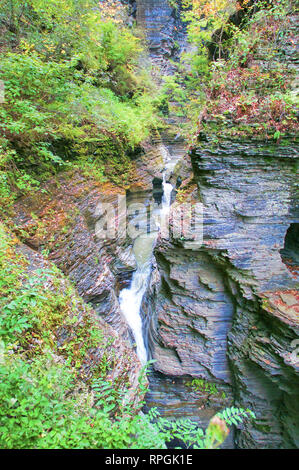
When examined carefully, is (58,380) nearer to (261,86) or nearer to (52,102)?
(52,102)

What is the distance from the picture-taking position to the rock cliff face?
584cm

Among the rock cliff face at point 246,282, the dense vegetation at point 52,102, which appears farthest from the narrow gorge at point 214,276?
the dense vegetation at point 52,102

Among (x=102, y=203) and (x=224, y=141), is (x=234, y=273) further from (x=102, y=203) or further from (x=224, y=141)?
(x=102, y=203)

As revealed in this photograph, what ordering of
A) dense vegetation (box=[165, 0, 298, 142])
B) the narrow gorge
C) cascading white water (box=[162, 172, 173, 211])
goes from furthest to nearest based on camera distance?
cascading white water (box=[162, 172, 173, 211]) → the narrow gorge → dense vegetation (box=[165, 0, 298, 142])

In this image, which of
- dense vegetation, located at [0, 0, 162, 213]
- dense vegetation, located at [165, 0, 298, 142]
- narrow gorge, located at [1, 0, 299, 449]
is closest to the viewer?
dense vegetation, located at [0, 0, 162, 213]

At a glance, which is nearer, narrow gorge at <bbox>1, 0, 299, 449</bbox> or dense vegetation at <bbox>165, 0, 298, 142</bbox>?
dense vegetation at <bbox>165, 0, 298, 142</bbox>

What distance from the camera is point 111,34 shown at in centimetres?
1072

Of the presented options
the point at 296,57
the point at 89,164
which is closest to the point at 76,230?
the point at 89,164

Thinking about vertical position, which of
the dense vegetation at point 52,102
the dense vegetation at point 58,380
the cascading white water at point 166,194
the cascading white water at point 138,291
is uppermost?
the dense vegetation at point 52,102

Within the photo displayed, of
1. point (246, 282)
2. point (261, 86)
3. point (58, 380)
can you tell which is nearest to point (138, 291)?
point (246, 282)

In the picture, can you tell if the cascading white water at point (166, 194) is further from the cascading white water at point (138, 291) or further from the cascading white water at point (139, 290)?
the cascading white water at point (138, 291)

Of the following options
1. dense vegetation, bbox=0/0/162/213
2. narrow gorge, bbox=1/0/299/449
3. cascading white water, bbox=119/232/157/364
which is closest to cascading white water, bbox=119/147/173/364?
cascading white water, bbox=119/232/157/364

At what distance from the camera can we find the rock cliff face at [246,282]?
5844 mm

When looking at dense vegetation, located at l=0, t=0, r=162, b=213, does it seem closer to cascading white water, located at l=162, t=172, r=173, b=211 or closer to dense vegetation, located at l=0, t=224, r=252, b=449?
dense vegetation, located at l=0, t=224, r=252, b=449
